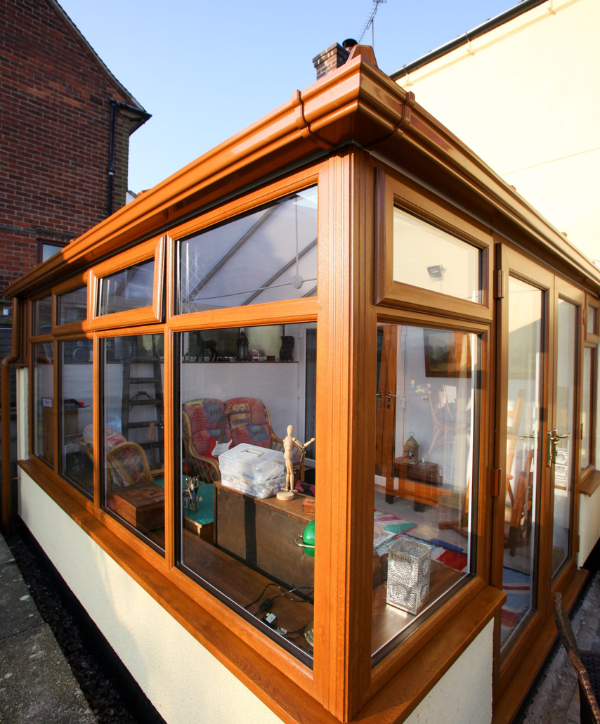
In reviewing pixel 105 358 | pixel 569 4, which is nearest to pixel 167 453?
pixel 105 358

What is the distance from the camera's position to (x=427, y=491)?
3158 millimetres

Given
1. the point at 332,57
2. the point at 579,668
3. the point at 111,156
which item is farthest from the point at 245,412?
the point at 111,156

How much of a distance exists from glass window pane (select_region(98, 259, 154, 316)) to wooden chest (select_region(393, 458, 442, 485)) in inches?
92.3

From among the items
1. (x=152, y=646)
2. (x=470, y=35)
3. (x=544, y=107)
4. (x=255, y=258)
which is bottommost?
(x=152, y=646)

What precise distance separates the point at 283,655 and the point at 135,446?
7.25 ft

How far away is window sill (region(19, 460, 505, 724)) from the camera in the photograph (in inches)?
44.3

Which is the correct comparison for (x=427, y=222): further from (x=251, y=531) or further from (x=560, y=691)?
(x=560, y=691)

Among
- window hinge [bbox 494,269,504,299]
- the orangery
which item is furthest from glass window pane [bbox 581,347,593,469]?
window hinge [bbox 494,269,504,299]

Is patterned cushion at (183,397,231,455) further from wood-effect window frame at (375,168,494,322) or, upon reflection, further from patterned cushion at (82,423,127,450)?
wood-effect window frame at (375,168,494,322)

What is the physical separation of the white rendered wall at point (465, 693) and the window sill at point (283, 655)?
0.07 metres

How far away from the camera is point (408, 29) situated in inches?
166

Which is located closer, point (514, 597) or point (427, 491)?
point (514, 597)

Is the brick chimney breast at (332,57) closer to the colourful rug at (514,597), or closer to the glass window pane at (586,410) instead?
the colourful rug at (514,597)

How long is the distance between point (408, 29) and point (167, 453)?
16.0 feet
